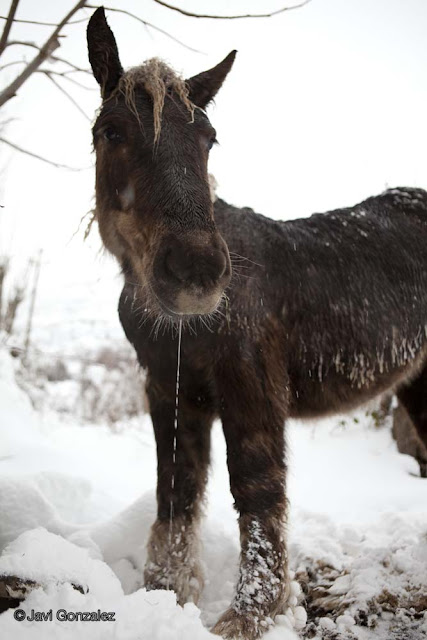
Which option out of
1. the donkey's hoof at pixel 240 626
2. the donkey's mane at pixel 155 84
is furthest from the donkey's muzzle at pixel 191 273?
the donkey's hoof at pixel 240 626

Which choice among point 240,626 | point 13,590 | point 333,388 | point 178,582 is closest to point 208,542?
point 178,582

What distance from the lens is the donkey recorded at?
76.7 inches

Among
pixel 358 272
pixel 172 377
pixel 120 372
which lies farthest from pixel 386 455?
pixel 120 372

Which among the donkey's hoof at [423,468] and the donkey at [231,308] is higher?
the donkey at [231,308]

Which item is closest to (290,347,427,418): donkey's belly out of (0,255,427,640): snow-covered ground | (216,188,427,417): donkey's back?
(216,188,427,417): donkey's back

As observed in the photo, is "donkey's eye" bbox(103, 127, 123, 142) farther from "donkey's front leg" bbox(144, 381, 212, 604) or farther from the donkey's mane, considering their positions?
"donkey's front leg" bbox(144, 381, 212, 604)

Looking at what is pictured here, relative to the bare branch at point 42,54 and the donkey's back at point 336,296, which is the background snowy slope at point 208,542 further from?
the bare branch at point 42,54

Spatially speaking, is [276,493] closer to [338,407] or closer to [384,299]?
[338,407]

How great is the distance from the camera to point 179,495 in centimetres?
259

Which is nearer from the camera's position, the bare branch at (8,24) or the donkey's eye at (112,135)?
Result: the bare branch at (8,24)

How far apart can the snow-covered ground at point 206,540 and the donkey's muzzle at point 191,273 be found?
1052 millimetres

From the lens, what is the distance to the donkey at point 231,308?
1947mm

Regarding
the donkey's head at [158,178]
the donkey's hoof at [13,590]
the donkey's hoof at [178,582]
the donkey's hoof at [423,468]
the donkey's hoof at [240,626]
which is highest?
the donkey's head at [158,178]

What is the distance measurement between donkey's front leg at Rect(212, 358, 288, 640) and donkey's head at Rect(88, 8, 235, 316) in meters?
0.59
